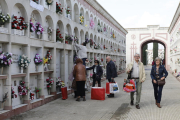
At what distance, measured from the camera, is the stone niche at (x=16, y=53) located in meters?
6.49

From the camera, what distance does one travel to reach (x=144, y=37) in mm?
34656

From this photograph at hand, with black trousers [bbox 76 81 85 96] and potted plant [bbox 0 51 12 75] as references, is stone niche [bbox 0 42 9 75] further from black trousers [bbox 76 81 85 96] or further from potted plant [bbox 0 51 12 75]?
black trousers [bbox 76 81 85 96]

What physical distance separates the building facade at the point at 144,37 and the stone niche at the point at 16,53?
2884 cm

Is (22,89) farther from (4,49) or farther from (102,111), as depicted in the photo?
(102,111)

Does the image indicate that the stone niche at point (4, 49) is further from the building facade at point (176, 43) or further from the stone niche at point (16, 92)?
the building facade at point (176, 43)

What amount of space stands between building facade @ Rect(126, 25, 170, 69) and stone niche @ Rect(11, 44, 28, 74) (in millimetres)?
28838

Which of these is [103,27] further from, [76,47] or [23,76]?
[23,76]

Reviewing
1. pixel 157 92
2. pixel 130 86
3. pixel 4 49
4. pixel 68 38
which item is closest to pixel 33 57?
pixel 4 49

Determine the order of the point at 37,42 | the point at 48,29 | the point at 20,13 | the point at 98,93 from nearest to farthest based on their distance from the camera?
the point at 20,13, the point at 37,42, the point at 48,29, the point at 98,93

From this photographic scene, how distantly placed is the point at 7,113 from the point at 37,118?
2.35 feet

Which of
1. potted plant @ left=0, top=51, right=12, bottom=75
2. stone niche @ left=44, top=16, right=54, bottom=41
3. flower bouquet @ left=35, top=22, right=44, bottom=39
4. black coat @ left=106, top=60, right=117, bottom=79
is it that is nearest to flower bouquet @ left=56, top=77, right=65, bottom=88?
stone niche @ left=44, top=16, right=54, bottom=41

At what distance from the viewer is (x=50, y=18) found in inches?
342

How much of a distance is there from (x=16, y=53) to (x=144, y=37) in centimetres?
2982

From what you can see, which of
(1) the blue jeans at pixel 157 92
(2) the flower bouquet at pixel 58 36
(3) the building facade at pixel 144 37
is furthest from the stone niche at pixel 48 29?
(3) the building facade at pixel 144 37
